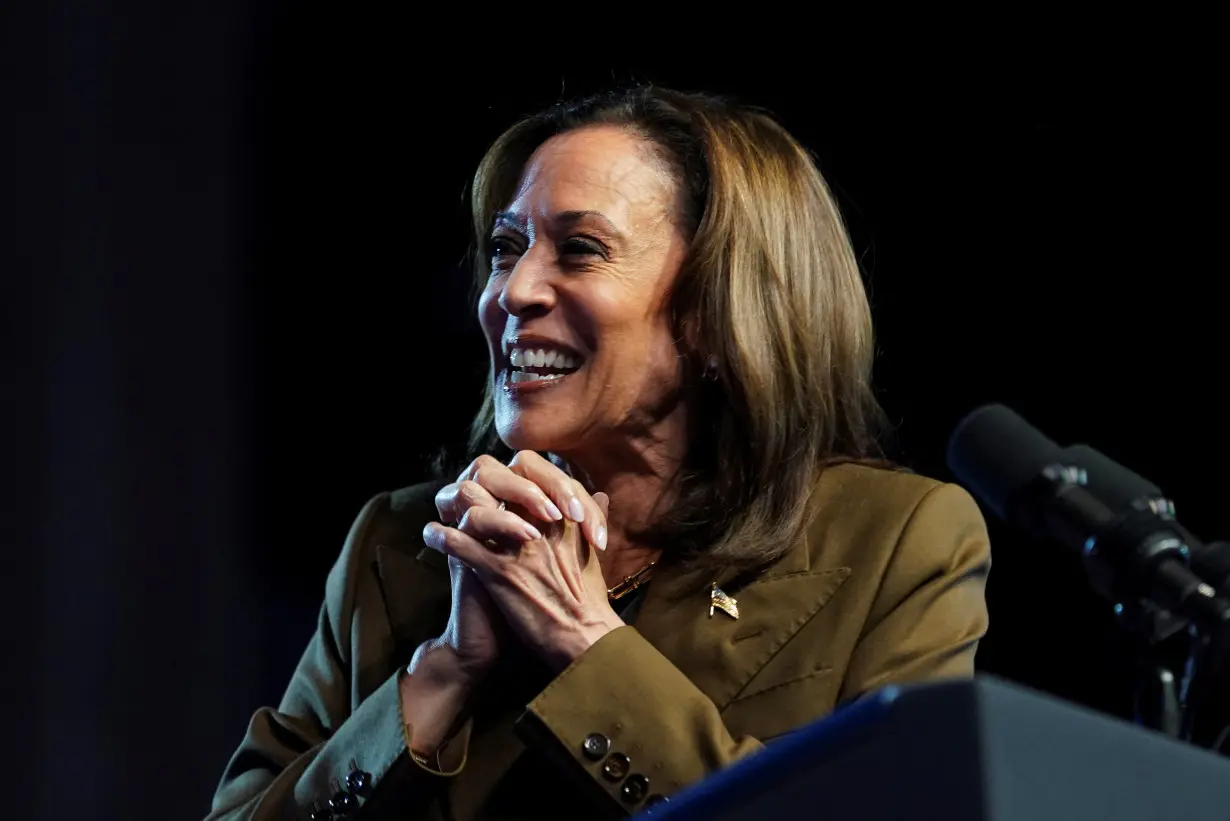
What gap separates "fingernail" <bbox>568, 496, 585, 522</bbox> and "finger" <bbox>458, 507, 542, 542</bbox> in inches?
1.9

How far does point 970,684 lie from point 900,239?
223cm

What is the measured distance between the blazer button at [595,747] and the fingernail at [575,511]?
0.95 ft

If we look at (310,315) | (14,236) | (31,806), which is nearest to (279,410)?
(310,315)

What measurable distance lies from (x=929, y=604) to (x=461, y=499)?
0.63 metres

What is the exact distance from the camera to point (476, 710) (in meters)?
2.03

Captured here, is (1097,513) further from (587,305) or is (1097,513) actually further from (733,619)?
(587,305)

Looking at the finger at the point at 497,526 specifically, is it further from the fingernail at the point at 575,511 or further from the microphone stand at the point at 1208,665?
the microphone stand at the point at 1208,665

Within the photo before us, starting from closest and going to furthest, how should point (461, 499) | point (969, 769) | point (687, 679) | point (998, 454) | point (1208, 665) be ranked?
point (969, 769)
point (1208, 665)
point (998, 454)
point (687, 679)
point (461, 499)

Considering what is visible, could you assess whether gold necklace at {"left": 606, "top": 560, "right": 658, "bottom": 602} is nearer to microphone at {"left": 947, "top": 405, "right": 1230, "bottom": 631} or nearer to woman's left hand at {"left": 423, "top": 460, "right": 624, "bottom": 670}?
woman's left hand at {"left": 423, "top": 460, "right": 624, "bottom": 670}

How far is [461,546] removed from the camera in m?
1.93

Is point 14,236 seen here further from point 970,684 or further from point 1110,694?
point 970,684

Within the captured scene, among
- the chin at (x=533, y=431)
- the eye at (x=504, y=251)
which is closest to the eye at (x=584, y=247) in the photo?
the eye at (x=504, y=251)

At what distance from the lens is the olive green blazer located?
177 cm

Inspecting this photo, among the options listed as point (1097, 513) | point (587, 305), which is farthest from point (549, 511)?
point (1097, 513)
